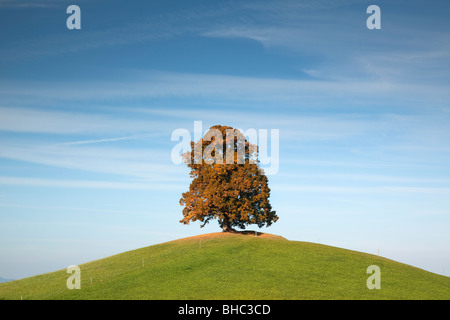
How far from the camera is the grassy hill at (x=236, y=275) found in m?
41.5

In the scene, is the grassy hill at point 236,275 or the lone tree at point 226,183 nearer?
the grassy hill at point 236,275

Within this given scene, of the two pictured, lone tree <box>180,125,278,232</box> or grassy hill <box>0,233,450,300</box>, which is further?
lone tree <box>180,125,278,232</box>

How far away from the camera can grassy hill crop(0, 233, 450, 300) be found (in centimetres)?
4147

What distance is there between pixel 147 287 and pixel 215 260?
32.4 feet

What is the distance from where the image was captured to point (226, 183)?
2408 inches

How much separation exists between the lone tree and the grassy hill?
3000 millimetres

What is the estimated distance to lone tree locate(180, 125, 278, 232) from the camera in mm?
60812

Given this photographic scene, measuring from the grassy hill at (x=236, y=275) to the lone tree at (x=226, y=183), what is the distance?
3.00m

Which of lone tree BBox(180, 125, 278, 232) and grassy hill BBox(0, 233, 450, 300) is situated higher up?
lone tree BBox(180, 125, 278, 232)

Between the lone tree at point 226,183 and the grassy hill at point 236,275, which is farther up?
the lone tree at point 226,183
